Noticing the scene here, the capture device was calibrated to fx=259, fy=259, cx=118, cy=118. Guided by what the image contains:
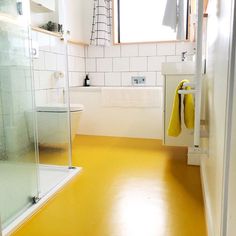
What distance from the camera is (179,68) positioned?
218 centimetres

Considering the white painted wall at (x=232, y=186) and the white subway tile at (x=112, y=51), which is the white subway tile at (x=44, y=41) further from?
the white painted wall at (x=232, y=186)

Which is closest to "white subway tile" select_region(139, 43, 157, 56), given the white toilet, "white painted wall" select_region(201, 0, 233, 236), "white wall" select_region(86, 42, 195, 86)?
"white wall" select_region(86, 42, 195, 86)

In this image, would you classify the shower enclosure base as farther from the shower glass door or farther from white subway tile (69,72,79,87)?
white subway tile (69,72,79,87)

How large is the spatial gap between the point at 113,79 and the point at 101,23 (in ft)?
2.64

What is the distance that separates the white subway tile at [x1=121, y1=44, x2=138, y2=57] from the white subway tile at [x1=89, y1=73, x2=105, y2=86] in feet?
1.51

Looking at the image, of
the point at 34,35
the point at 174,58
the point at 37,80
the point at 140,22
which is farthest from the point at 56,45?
the point at 174,58

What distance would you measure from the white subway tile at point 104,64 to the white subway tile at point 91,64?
2.6 inches

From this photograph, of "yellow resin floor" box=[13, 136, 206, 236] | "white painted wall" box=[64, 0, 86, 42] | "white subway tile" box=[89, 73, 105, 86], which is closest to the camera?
"yellow resin floor" box=[13, 136, 206, 236]

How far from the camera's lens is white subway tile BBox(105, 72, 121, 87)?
385 centimetres

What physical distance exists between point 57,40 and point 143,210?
7.27 feet

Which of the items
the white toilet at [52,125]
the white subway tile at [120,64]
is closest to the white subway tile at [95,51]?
the white subway tile at [120,64]

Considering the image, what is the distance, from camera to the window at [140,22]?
12.1 feet

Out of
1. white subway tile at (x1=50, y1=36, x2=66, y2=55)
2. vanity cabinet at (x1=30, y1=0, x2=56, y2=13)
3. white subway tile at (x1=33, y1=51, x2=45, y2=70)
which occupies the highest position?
vanity cabinet at (x1=30, y1=0, x2=56, y2=13)

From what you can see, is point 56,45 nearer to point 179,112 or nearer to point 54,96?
point 54,96
